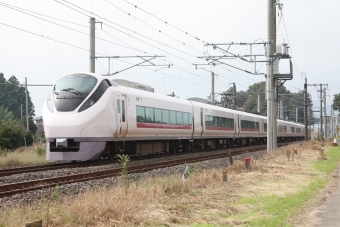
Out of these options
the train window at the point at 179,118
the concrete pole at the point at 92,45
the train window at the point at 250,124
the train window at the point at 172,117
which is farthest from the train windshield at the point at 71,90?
the train window at the point at 250,124

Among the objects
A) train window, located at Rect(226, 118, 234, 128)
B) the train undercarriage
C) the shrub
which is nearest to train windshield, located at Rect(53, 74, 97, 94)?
the train undercarriage

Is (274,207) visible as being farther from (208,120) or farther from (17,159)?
(208,120)

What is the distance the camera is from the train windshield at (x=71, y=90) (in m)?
19.5

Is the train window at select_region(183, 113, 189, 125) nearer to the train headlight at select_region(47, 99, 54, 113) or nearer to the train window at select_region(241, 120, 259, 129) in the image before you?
the train headlight at select_region(47, 99, 54, 113)

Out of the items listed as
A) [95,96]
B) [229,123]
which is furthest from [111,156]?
[229,123]

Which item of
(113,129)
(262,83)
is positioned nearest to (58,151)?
(113,129)

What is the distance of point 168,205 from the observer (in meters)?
9.70

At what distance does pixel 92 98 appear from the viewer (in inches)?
776

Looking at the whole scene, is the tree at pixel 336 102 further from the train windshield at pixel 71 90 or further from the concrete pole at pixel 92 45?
the train windshield at pixel 71 90

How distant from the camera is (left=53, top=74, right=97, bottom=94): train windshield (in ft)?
65.1

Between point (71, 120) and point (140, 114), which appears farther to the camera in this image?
point (140, 114)

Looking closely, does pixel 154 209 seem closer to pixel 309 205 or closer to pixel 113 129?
pixel 309 205

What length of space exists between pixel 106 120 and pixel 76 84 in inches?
69.0

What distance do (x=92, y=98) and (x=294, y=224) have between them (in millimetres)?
11924
